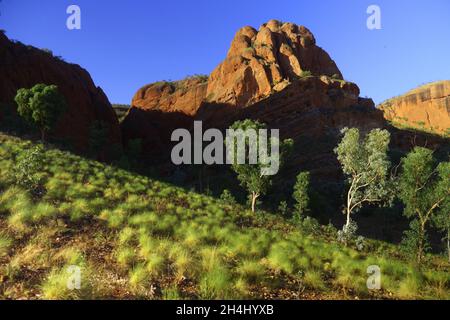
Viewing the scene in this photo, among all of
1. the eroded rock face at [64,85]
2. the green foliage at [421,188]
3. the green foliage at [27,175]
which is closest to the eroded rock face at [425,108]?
the eroded rock face at [64,85]

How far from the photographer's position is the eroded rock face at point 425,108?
11631cm

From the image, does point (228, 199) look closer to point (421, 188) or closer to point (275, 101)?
point (421, 188)

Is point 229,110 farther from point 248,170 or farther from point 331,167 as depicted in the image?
point 248,170

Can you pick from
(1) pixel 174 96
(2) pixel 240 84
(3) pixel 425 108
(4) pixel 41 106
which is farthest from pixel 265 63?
(3) pixel 425 108

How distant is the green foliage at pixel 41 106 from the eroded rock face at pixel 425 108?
108m

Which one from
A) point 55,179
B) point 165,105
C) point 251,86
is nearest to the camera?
point 55,179

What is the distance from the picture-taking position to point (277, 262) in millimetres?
10375

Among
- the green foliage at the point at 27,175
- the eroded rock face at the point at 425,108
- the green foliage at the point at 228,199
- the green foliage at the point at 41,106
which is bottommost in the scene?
the green foliage at the point at 228,199

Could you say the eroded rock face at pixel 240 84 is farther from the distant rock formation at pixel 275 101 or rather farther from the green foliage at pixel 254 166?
the green foliage at pixel 254 166

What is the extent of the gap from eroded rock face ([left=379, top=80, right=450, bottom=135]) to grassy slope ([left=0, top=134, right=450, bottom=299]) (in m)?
116

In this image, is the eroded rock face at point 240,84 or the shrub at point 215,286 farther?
the eroded rock face at point 240,84

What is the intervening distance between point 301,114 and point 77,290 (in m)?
63.0

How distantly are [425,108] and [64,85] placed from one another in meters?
114
